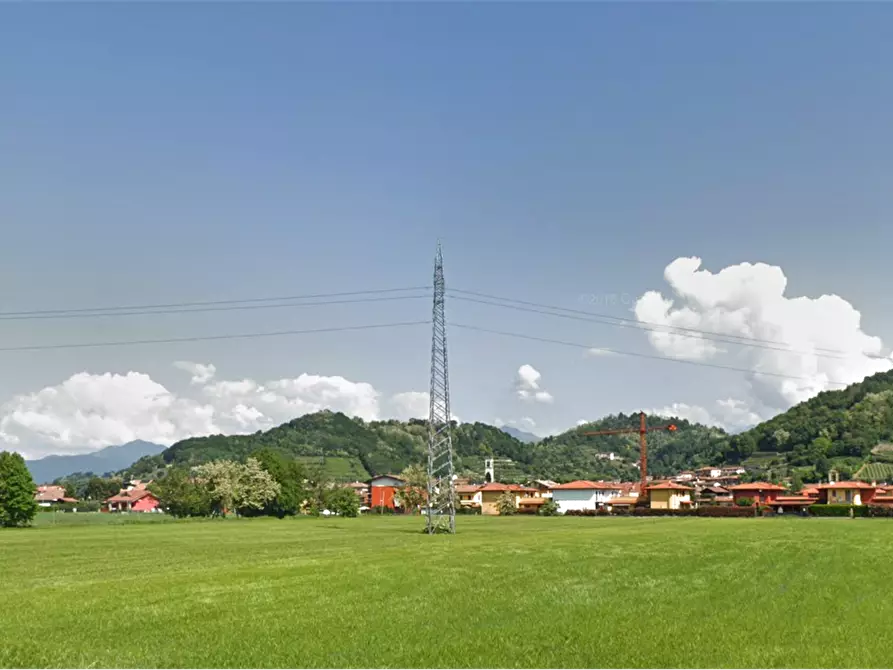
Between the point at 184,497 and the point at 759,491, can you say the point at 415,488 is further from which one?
the point at 759,491

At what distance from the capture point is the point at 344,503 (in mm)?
139750

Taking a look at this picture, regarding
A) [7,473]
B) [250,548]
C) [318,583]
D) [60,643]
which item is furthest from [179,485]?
[60,643]

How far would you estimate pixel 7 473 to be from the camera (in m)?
98.9

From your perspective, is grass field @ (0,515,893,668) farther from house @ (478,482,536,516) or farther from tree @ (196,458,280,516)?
house @ (478,482,536,516)

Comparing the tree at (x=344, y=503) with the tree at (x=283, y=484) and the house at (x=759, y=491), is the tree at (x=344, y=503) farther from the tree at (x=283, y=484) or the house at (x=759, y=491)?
the house at (x=759, y=491)

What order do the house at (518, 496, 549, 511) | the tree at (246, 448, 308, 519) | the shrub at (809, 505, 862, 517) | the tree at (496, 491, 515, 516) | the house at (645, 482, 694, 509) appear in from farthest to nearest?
the house at (518, 496, 549, 511) < the tree at (496, 491, 515, 516) < the house at (645, 482, 694, 509) < the tree at (246, 448, 308, 519) < the shrub at (809, 505, 862, 517)

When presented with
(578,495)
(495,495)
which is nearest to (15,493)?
(495,495)

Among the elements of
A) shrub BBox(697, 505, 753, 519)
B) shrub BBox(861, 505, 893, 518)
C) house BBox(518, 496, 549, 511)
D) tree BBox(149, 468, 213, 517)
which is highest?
tree BBox(149, 468, 213, 517)

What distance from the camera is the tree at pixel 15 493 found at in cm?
9869

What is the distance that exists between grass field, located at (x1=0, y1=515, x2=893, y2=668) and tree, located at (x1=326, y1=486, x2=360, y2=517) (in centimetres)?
9954

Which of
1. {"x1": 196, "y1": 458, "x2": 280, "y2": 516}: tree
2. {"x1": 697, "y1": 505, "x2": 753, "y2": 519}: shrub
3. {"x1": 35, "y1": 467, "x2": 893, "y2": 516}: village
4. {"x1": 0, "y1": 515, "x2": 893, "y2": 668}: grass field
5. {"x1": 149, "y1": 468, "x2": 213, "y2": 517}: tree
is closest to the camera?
{"x1": 0, "y1": 515, "x2": 893, "y2": 668}: grass field

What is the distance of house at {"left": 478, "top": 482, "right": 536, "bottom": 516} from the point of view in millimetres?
170650

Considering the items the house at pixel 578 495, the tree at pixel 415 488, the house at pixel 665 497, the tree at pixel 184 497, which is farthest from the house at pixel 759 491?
the tree at pixel 184 497

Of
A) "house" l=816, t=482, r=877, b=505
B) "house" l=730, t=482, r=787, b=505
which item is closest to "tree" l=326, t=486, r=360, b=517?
"house" l=730, t=482, r=787, b=505
